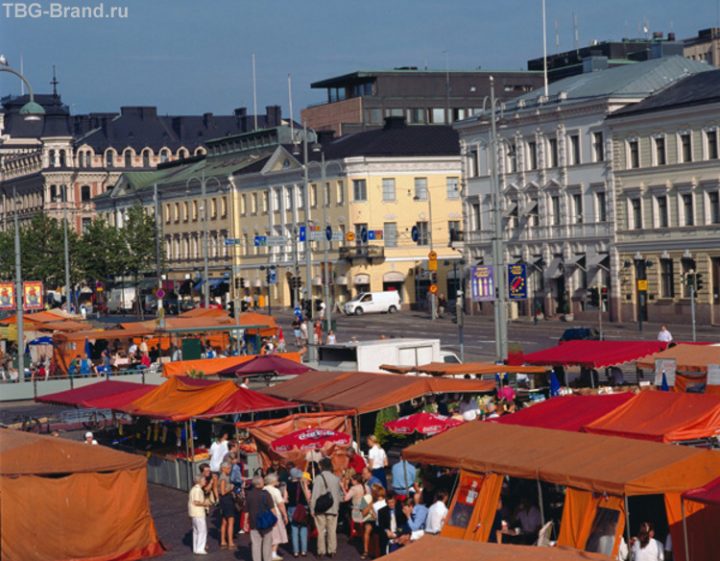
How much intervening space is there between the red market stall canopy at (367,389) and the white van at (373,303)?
62.9m

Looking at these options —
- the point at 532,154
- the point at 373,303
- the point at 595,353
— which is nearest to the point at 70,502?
the point at 595,353

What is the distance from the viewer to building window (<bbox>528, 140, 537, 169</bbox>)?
86688 millimetres

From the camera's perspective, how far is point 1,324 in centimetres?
7144

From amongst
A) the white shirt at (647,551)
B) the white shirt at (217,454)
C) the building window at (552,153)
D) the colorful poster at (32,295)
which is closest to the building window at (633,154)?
the building window at (552,153)

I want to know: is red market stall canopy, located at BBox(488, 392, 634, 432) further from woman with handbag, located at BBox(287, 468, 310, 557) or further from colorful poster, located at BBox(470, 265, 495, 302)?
colorful poster, located at BBox(470, 265, 495, 302)

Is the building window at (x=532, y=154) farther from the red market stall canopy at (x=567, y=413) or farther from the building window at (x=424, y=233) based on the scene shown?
the red market stall canopy at (x=567, y=413)

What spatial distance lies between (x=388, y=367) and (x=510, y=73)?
10592 cm

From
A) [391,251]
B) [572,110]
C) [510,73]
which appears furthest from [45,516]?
[510,73]

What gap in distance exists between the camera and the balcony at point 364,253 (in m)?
105

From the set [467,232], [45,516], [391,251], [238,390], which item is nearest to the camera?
[45,516]

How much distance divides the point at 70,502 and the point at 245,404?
1140 cm

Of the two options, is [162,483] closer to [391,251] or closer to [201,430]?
[201,430]

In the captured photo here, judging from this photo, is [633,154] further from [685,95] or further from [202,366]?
[202,366]

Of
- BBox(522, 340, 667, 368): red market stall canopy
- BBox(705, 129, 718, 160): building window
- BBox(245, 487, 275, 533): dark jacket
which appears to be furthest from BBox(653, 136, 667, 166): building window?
BBox(245, 487, 275, 533): dark jacket
